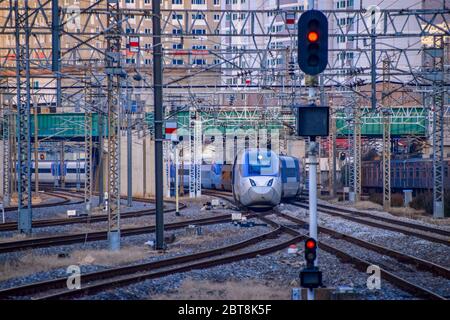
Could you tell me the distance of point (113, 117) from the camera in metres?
20.7

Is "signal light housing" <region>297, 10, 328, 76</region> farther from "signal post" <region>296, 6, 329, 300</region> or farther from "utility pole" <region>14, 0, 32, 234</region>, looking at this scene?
"utility pole" <region>14, 0, 32, 234</region>

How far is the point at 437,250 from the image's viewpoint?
19.8 metres

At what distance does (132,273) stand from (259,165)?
1824cm

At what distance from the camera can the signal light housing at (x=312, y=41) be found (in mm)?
10938

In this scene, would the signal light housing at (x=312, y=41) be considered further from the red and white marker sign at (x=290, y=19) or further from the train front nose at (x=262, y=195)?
the train front nose at (x=262, y=195)

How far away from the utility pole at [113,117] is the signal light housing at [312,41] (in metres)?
9.27

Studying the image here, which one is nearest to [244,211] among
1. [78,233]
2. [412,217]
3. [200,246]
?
[412,217]

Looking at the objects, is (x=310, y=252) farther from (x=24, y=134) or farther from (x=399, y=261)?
(x=24, y=134)

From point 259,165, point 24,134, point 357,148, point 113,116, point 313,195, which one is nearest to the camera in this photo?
point 313,195

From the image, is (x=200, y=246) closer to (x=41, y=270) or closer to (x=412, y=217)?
(x=41, y=270)

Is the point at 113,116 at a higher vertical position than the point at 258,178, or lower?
higher

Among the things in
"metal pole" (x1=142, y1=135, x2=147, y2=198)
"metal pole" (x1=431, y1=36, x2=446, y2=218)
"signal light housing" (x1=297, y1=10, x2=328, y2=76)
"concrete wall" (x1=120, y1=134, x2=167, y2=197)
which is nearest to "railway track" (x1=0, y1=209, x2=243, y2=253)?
"metal pole" (x1=431, y1=36, x2=446, y2=218)

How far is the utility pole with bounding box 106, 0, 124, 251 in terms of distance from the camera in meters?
19.6

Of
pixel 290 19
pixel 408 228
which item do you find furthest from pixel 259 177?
pixel 290 19
